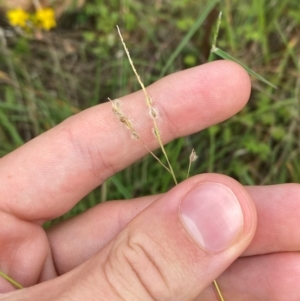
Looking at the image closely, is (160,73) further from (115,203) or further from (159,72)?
(115,203)

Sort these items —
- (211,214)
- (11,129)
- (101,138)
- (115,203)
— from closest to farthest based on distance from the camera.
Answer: (211,214) < (101,138) < (115,203) < (11,129)

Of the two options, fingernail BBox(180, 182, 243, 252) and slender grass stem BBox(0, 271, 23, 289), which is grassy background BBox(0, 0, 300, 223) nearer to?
slender grass stem BBox(0, 271, 23, 289)

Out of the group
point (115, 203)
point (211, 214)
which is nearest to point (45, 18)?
point (115, 203)

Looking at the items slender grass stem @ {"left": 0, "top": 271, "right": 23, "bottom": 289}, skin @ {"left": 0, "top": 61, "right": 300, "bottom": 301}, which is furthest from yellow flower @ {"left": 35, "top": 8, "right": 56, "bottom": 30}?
slender grass stem @ {"left": 0, "top": 271, "right": 23, "bottom": 289}

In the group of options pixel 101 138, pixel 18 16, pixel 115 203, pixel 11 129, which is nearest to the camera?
pixel 101 138

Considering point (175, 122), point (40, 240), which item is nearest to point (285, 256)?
point (175, 122)

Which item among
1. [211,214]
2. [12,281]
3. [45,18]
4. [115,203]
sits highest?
[45,18]
